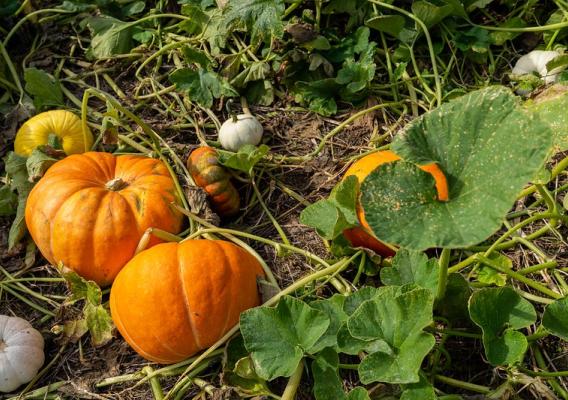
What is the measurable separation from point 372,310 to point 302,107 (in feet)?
4.24

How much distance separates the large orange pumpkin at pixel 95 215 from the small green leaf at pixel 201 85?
0.47 m

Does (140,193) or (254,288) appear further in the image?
(140,193)

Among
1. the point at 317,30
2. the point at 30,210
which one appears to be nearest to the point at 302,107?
the point at 317,30

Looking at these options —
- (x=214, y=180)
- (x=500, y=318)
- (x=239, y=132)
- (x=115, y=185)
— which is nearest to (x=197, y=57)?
(x=239, y=132)

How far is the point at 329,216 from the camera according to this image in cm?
188

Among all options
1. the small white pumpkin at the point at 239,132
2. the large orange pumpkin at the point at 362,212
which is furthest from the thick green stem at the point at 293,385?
the small white pumpkin at the point at 239,132

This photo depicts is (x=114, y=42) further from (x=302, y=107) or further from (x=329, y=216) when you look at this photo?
(x=329, y=216)

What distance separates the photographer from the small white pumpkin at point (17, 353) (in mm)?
1830

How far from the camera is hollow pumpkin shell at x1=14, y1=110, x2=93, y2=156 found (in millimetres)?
2311

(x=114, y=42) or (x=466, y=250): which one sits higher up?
(x=114, y=42)

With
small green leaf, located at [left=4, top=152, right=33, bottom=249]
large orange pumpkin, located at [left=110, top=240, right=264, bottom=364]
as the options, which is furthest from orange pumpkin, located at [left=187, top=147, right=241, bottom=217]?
small green leaf, located at [left=4, top=152, right=33, bottom=249]

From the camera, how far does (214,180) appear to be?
2.15 m

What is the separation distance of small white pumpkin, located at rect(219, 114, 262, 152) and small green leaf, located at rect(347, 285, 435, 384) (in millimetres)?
1046

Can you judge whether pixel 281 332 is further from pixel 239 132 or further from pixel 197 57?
pixel 197 57
